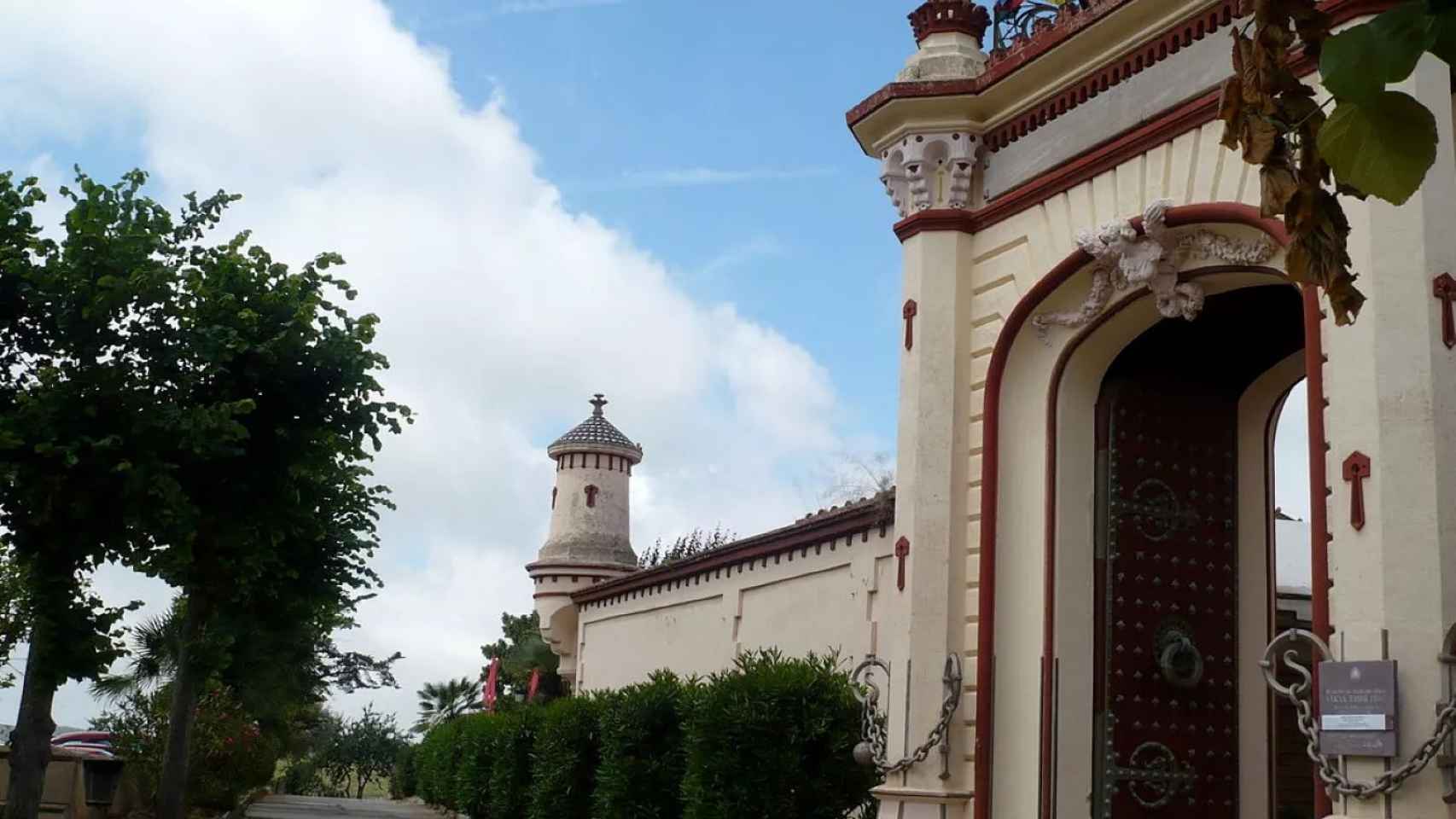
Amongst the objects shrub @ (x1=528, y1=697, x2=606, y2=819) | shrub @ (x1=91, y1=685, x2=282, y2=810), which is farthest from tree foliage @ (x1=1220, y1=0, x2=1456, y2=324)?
shrub @ (x1=91, y1=685, x2=282, y2=810)

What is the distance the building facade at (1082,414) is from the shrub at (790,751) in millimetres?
1739

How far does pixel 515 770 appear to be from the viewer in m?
20.7

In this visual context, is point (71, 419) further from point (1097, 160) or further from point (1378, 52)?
point (1378, 52)

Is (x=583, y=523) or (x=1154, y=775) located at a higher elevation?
(x=583, y=523)

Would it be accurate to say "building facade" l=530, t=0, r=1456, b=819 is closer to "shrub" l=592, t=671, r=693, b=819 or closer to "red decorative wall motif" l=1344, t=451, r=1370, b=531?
"red decorative wall motif" l=1344, t=451, r=1370, b=531

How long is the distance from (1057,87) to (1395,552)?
14.9ft

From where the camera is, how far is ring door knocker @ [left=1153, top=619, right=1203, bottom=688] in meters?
11.0

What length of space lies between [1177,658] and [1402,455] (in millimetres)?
3568

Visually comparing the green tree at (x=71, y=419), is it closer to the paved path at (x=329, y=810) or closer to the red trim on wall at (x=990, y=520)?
the red trim on wall at (x=990, y=520)

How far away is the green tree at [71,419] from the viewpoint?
53.1 ft

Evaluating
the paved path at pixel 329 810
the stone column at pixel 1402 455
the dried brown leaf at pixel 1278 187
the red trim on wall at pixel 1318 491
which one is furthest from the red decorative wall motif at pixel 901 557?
the paved path at pixel 329 810

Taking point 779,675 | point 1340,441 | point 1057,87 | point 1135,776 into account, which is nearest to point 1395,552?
point 1340,441

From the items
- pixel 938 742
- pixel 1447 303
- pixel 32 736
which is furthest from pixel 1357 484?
pixel 32 736

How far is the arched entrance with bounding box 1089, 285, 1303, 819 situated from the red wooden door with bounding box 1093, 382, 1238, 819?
12 mm
